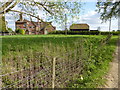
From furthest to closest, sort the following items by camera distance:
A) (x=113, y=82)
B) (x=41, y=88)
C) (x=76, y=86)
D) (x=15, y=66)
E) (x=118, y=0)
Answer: (x=118, y=0) < (x=15, y=66) < (x=113, y=82) < (x=76, y=86) < (x=41, y=88)

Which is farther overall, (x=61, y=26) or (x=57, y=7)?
(x=61, y=26)

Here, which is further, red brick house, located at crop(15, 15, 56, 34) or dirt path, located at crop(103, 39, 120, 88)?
red brick house, located at crop(15, 15, 56, 34)

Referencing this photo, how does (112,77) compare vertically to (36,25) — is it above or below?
below

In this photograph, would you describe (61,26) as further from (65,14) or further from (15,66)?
(15,66)

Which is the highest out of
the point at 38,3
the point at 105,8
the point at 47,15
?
the point at 105,8

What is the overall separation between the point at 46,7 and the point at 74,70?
3.70m

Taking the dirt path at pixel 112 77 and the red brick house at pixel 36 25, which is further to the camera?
the red brick house at pixel 36 25

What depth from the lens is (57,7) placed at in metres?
6.37

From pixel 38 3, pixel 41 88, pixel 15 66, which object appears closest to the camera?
pixel 41 88

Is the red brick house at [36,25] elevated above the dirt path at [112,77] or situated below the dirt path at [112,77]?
above

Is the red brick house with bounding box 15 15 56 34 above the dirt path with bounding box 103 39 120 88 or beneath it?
above

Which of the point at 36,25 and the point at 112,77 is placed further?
the point at 36,25

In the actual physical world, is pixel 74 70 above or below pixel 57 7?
below

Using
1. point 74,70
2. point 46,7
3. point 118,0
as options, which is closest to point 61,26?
point 46,7
